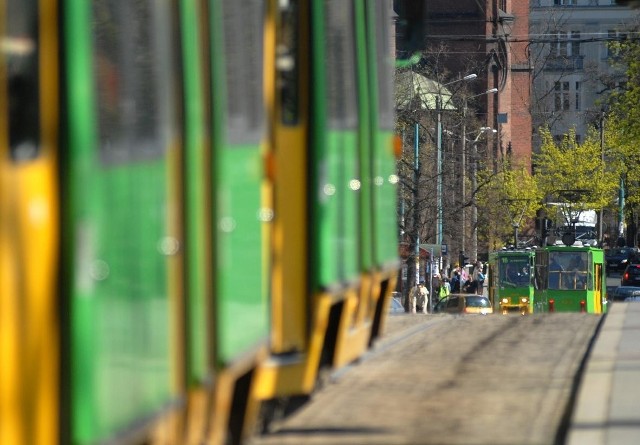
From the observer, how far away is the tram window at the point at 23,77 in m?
4.17

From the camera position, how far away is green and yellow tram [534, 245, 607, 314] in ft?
149

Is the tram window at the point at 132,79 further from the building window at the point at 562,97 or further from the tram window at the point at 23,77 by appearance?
the building window at the point at 562,97

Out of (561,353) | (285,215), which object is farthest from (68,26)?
(561,353)

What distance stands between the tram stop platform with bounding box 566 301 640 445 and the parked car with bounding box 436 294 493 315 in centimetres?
2413

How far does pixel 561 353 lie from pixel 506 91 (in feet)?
288

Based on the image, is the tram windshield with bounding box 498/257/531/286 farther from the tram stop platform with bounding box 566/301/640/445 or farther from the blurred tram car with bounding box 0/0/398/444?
the blurred tram car with bounding box 0/0/398/444

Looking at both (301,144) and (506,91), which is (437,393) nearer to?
(301,144)

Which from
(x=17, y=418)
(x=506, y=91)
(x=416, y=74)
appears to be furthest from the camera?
(x=506, y=91)

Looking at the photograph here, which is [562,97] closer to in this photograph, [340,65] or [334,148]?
[340,65]

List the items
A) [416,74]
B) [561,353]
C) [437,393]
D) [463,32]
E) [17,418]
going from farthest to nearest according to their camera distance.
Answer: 1. [463,32]
2. [416,74]
3. [561,353]
4. [437,393]
5. [17,418]

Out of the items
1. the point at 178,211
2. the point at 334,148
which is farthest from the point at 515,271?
the point at 178,211

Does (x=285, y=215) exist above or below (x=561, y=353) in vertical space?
above

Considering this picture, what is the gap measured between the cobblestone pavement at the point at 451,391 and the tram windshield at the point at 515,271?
98.0 ft

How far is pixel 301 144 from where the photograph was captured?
9250 millimetres
